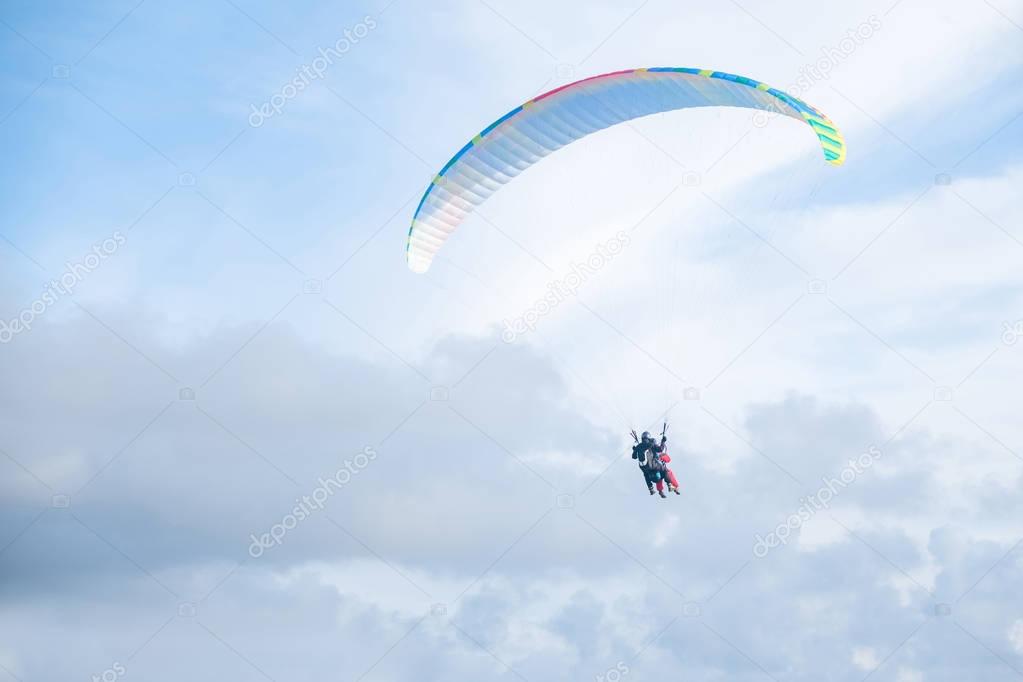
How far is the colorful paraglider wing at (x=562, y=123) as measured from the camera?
4266 cm

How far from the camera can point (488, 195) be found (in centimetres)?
4822

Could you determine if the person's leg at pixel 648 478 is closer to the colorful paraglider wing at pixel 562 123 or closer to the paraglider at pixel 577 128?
the paraglider at pixel 577 128

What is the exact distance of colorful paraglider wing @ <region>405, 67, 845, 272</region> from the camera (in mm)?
42656

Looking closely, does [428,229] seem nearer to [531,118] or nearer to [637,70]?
[531,118]

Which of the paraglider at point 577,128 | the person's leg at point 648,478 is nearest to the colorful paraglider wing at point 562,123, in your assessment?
the paraglider at point 577,128

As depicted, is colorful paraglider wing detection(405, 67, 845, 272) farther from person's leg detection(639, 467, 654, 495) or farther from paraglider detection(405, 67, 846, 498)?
person's leg detection(639, 467, 654, 495)

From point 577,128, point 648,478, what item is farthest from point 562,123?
point 648,478

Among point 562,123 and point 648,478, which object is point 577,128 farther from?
point 648,478

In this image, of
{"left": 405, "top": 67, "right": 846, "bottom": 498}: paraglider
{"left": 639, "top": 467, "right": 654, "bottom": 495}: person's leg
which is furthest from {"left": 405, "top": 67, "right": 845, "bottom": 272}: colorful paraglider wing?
{"left": 639, "top": 467, "right": 654, "bottom": 495}: person's leg

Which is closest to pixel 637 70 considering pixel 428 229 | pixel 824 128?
pixel 824 128

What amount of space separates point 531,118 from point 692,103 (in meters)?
4.30

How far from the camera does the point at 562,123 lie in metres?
45.8

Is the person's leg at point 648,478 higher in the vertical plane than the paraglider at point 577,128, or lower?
lower

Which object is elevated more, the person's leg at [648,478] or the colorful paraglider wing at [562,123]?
the colorful paraglider wing at [562,123]
